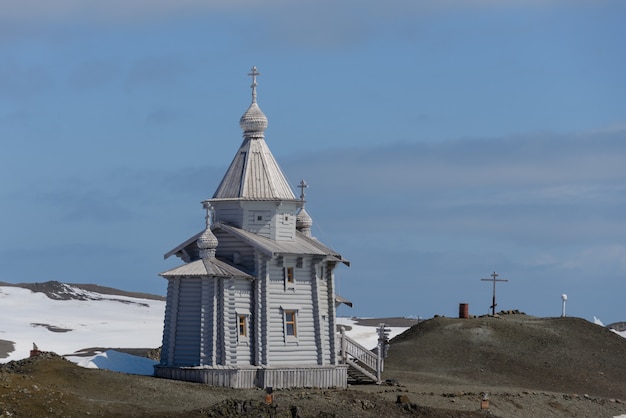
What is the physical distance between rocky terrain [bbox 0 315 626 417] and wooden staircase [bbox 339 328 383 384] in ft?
2.82

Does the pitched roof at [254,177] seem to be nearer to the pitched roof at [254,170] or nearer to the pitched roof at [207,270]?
the pitched roof at [254,170]

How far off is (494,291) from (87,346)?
24.7m

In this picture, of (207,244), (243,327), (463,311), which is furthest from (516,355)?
(207,244)

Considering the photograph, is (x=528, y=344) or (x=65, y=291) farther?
(x=65, y=291)

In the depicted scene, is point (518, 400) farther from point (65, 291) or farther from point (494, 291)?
point (65, 291)

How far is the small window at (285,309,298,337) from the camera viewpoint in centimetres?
5594

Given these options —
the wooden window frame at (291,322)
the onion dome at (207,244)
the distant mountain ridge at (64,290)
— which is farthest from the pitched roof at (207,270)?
the distant mountain ridge at (64,290)

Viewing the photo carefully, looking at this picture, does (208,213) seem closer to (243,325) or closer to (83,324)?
(243,325)

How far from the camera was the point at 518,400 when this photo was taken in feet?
196

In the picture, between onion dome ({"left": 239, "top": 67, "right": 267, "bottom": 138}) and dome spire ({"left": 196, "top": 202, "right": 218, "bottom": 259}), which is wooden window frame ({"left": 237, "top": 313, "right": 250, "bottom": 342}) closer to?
dome spire ({"left": 196, "top": 202, "right": 218, "bottom": 259})

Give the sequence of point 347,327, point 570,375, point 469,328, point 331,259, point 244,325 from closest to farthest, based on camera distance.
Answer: point 244,325, point 331,259, point 570,375, point 469,328, point 347,327

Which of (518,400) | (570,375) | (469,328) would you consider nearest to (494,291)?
(469,328)

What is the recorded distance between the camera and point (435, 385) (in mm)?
62094

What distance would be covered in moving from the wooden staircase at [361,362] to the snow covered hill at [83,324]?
30.7 feet
